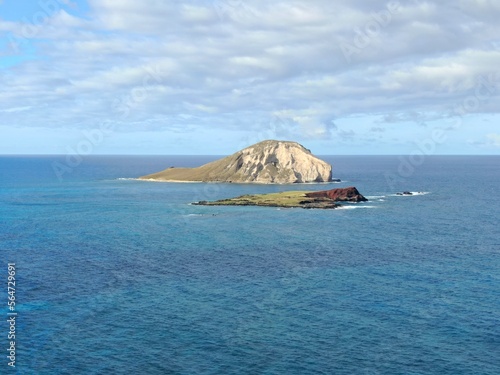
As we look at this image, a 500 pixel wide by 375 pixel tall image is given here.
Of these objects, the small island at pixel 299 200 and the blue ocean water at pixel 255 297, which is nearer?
the blue ocean water at pixel 255 297

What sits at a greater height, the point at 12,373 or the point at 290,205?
the point at 290,205

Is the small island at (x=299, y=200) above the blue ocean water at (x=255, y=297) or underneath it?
above

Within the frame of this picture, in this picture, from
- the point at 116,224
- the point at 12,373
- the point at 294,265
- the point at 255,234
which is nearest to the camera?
the point at 12,373

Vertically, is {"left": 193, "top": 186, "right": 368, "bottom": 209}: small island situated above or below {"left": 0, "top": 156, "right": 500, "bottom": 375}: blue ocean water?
above

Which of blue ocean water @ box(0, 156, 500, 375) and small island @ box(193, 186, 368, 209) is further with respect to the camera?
small island @ box(193, 186, 368, 209)

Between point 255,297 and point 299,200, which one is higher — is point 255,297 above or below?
below

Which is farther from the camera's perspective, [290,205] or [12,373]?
[290,205]

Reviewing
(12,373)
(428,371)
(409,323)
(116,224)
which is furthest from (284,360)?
(116,224)

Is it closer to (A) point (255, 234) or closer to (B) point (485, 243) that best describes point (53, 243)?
(A) point (255, 234)
